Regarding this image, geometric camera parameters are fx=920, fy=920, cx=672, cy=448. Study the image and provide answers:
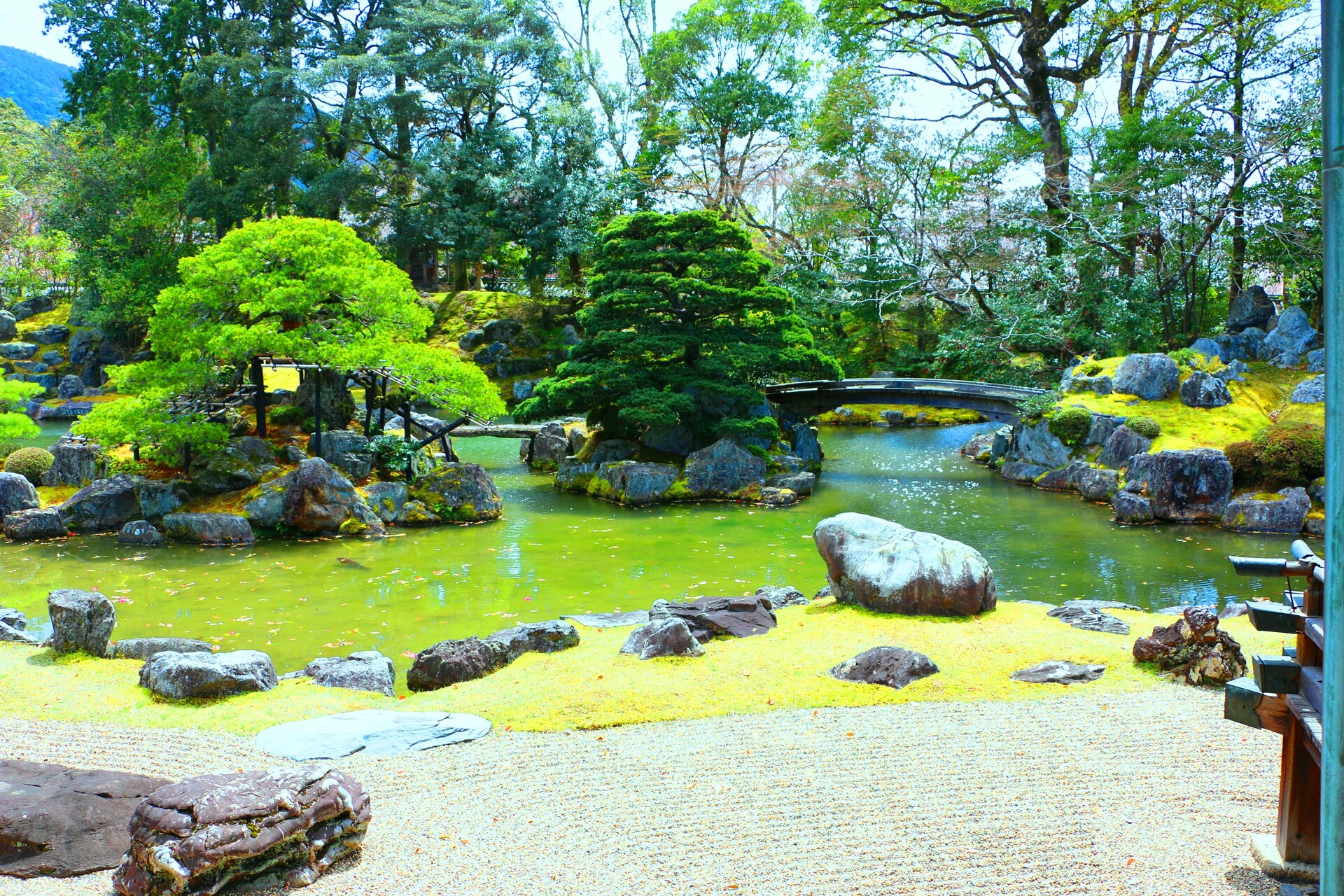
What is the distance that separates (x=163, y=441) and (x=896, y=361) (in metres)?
24.0

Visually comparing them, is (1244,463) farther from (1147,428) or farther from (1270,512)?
(1147,428)

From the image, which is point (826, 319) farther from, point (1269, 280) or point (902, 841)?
point (902, 841)

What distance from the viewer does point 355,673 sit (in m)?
7.52

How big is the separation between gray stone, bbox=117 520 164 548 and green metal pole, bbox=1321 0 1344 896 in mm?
15078

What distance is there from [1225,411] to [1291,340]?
3.19m

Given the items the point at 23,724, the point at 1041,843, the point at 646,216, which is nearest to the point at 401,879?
the point at 1041,843

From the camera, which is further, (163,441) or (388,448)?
(388,448)

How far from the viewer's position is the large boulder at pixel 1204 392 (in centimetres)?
1900

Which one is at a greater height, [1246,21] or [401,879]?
[1246,21]

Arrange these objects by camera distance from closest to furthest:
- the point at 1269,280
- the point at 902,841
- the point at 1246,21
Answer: the point at 902,841 < the point at 1246,21 < the point at 1269,280

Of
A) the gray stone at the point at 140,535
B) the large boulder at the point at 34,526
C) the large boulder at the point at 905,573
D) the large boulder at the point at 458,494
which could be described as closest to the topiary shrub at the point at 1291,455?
the large boulder at the point at 905,573

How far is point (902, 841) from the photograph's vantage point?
450cm

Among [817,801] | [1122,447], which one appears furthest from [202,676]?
[1122,447]

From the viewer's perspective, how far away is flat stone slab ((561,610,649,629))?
9281 millimetres
